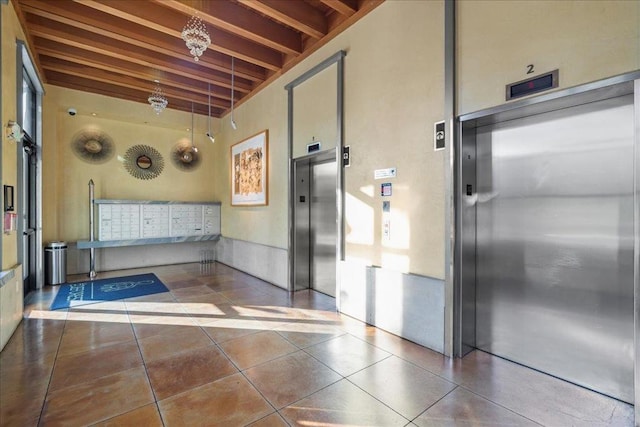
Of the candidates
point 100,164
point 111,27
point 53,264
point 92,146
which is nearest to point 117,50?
point 111,27

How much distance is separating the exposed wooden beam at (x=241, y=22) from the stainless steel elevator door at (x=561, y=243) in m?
3.04

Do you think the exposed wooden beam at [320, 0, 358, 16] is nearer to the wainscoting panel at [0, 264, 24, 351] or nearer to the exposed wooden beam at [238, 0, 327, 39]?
the exposed wooden beam at [238, 0, 327, 39]

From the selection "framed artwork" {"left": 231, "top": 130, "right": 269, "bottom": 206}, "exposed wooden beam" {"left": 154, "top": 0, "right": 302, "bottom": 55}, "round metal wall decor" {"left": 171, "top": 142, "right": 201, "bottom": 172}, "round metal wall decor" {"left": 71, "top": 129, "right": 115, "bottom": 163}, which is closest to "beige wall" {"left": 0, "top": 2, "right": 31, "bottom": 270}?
"exposed wooden beam" {"left": 154, "top": 0, "right": 302, "bottom": 55}

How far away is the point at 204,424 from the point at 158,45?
4.68 m

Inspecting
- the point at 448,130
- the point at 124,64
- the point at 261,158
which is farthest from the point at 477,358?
the point at 124,64

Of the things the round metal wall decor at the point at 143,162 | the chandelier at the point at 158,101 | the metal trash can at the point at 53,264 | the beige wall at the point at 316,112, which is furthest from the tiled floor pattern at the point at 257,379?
the round metal wall decor at the point at 143,162

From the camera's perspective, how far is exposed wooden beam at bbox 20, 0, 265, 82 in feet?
12.0

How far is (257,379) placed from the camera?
97.3 inches

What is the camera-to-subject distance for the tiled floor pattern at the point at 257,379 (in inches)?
79.9

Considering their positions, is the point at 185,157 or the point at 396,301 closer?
the point at 396,301

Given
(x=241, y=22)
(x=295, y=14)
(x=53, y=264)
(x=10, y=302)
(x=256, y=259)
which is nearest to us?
(x=10, y=302)

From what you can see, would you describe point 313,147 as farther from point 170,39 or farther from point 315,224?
point 170,39

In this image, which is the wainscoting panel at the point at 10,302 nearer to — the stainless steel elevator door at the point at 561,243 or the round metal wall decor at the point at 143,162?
the round metal wall decor at the point at 143,162

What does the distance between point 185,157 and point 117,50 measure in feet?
10.3
